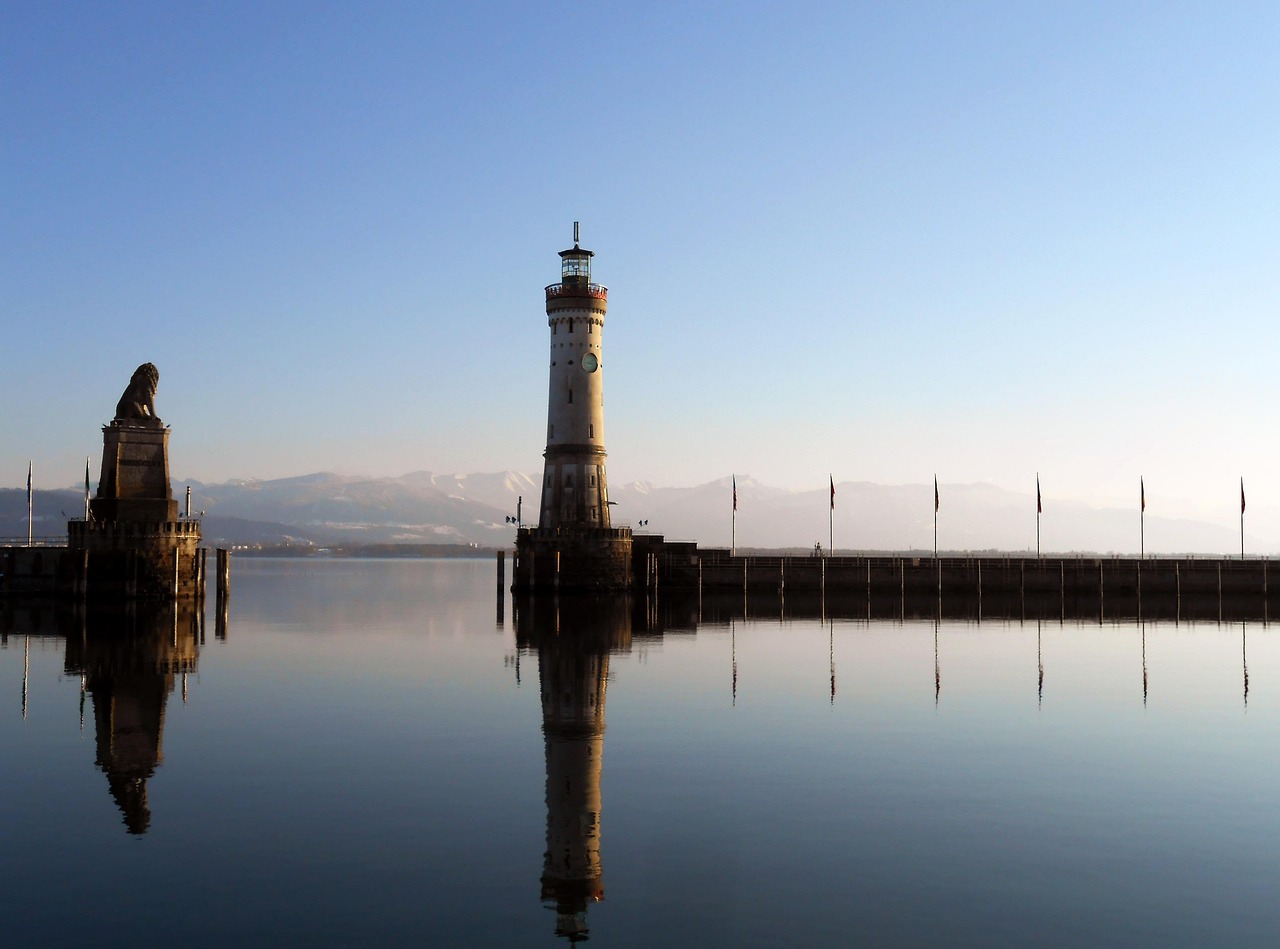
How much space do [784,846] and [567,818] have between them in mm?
4361

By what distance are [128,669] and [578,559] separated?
4695cm

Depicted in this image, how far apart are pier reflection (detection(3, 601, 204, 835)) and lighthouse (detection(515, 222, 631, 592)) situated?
27044 mm

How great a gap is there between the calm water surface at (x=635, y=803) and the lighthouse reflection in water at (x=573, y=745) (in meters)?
0.12

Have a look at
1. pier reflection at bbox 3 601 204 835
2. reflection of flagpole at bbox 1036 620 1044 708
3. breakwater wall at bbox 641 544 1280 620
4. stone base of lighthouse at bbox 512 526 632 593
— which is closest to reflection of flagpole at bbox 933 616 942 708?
reflection of flagpole at bbox 1036 620 1044 708

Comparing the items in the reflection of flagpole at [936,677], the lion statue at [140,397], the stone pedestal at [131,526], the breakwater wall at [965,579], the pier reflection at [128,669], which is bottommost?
the reflection of flagpole at [936,677]

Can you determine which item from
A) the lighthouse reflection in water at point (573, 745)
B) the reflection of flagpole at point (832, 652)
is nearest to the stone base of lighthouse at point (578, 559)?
the lighthouse reflection in water at point (573, 745)

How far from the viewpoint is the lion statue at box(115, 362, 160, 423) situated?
77875mm

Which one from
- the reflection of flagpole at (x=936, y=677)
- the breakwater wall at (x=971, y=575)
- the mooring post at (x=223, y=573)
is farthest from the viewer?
the breakwater wall at (x=971, y=575)

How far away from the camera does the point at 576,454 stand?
8800 centimetres

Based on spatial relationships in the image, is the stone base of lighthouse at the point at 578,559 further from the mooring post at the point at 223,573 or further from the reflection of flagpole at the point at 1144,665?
the reflection of flagpole at the point at 1144,665

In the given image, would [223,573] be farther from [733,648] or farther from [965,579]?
[965,579]

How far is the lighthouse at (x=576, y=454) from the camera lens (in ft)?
288

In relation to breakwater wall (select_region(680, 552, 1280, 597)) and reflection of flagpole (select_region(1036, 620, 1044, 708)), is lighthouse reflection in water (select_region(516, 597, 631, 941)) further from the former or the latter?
breakwater wall (select_region(680, 552, 1280, 597))

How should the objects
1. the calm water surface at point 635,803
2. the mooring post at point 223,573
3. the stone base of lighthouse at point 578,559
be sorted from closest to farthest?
the calm water surface at point 635,803 → the mooring post at point 223,573 → the stone base of lighthouse at point 578,559
